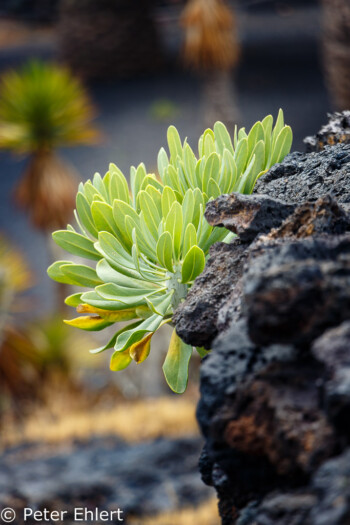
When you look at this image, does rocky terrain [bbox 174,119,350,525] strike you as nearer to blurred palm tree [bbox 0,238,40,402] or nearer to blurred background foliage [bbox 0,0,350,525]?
blurred background foliage [bbox 0,0,350,525]

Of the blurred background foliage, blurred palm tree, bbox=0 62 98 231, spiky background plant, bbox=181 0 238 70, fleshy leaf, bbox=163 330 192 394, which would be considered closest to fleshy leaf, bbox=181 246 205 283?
fleshy leaf, bbox=163 330 192 394

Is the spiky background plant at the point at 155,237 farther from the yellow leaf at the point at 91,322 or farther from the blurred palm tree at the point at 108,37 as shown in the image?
the blurred palm tree at the point at 108,37

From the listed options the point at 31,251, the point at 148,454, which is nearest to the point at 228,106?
the point at 31,251

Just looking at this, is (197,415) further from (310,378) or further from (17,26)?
(17,26)

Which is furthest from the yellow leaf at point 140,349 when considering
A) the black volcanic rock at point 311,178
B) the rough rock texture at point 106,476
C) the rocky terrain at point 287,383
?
the rough rock texture at point 106,476

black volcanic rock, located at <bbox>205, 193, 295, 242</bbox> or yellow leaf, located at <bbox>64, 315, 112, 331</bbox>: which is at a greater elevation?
black volcanic rock, located at <bbox>205, 193, 295, 242</bbox>

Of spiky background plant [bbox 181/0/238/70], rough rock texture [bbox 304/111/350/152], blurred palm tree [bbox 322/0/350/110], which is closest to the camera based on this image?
rough rock texture [bbox 304/111/350/152]
